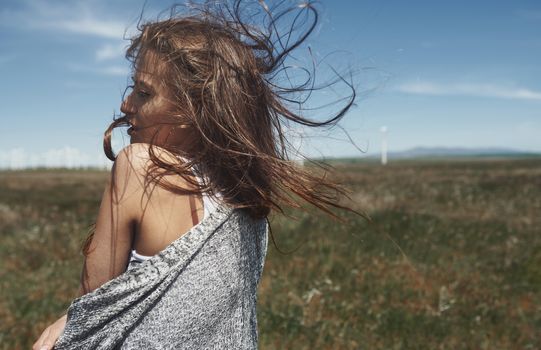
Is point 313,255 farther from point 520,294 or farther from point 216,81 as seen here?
point 216,81

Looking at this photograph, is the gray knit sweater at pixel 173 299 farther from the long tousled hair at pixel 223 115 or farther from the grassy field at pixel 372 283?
the grassy field at pixel 372 283

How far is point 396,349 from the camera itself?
4.94m

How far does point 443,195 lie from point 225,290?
647 inches

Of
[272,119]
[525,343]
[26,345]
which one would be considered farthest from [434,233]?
[272,119]

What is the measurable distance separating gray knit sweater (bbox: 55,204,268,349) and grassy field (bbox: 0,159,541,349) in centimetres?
100

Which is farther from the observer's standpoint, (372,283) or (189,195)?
(372,283)

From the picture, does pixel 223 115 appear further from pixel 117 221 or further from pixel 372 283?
pixel 372 283

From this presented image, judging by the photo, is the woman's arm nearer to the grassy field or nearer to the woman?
the woman

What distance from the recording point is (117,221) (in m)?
1.61

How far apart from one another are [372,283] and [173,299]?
5.43 m

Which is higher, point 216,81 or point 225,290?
point 216,81

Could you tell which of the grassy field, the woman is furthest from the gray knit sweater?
the grassy field

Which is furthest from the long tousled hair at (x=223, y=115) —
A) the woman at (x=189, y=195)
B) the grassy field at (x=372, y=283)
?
the grassy field at (x=372, y=283)

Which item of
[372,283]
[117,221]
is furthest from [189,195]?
[372,283]
